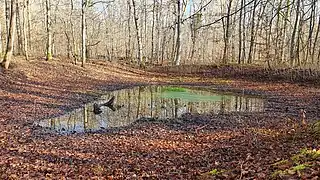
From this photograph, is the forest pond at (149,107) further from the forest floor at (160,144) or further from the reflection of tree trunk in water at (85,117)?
the forest floor at (160,144)

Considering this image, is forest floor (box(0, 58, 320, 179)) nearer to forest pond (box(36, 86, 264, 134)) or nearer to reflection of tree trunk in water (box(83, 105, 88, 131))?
reflection of tree trunk in water (box(83, 105, 88, 131))

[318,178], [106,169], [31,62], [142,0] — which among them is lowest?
[106,169]

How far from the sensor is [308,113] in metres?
13.7

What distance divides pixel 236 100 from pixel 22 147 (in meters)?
12.9

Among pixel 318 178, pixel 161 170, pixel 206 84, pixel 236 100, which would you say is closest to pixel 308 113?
pixel 236 100

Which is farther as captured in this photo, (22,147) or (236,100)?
(236,100)

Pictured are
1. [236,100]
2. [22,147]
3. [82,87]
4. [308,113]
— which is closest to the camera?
[22,147]

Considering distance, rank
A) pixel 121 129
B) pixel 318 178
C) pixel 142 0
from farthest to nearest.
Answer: pixel 142 0, pixel 121 129, pixel 318 178

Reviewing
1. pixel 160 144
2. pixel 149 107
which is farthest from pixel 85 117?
pixel 160 144

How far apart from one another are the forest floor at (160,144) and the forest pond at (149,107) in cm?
76

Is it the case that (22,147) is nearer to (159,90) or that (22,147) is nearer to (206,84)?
(159,90)

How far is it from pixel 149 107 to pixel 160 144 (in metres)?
7.32

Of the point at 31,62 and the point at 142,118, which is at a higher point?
the point at 31,62

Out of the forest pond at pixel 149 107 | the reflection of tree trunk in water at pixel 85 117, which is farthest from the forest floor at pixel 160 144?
the forest pond at pixel 149 107
